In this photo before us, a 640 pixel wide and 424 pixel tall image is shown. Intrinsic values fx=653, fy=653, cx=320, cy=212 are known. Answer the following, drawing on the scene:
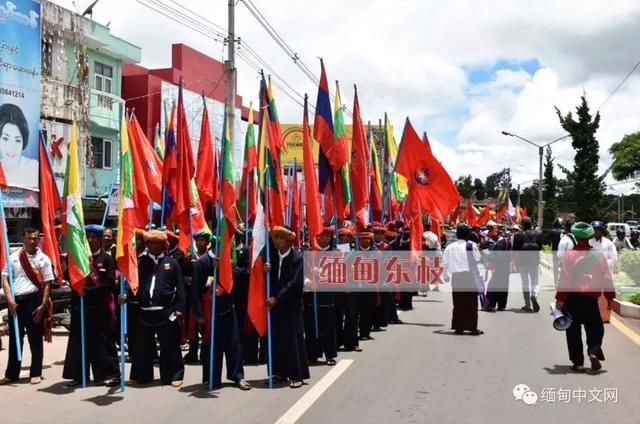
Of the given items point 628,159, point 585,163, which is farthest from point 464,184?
point 585,163

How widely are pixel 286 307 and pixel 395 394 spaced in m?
1.41

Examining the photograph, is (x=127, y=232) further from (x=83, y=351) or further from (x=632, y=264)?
(x=632, y=264)

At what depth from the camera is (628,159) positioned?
4625 centimetres

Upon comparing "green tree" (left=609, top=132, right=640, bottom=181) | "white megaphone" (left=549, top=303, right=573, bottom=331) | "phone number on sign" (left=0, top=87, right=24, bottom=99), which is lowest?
"white megaphone" (left=549, top=303, right=573, bottom=331)

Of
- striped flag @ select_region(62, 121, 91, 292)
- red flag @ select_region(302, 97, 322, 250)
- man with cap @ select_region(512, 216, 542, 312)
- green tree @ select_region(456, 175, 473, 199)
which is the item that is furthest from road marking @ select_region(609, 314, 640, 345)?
green tree @ select_region(456, 175, 473, 199)

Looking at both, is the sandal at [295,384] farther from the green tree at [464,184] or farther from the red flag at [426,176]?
the green tree at [464,184]

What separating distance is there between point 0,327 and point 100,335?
3.59m

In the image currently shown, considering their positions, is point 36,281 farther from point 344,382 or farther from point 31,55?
point 31,55

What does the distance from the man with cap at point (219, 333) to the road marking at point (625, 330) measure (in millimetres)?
5514

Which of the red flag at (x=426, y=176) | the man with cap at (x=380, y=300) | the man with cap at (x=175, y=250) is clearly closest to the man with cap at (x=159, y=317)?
the man with cap at (x=175, y=250)

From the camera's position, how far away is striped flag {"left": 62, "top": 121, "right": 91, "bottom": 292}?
21.6 ft

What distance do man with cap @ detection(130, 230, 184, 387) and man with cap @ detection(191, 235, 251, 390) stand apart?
0.82 feet

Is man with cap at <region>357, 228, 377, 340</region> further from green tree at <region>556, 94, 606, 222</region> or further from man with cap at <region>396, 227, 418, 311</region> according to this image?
green tree at <region>556, 94, 606, 222</region>

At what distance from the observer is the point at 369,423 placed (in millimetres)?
5277
